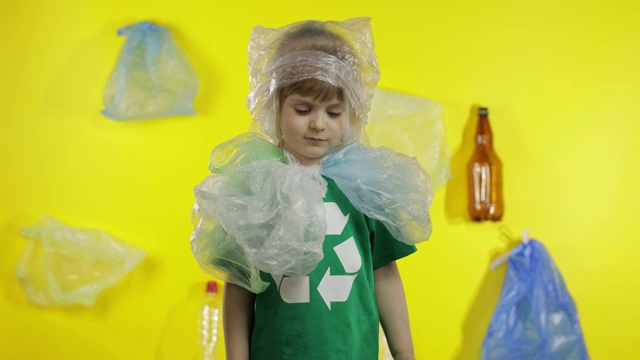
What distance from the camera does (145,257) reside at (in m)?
2.72

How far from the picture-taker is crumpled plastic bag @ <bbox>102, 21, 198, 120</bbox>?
8.93ft

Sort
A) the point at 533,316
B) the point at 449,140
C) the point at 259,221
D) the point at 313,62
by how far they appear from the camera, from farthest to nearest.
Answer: the point at 449,140, the point at 533,316, the point at 313,62, the point at 259,221

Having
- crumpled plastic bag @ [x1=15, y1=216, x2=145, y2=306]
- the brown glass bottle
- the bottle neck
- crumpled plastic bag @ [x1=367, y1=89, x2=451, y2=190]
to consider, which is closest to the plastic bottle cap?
crumpled plastic bag @ [x1=15, y1=216, x2=145, y2=306]

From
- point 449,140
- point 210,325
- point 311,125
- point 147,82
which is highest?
point 147,82

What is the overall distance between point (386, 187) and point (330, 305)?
8.4 inches

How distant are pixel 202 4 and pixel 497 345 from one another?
4.75 feet

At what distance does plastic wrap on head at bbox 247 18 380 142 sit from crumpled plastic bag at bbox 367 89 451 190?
127cm

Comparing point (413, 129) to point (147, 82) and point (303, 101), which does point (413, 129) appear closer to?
point (147, 82)

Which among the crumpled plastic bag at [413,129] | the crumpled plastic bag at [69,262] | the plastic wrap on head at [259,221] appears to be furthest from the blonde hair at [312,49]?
the crumpled plastic bag at [69,262]

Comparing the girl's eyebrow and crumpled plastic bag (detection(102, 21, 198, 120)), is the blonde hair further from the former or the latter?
crumpled plastic bag (detection(102, 21, 198, 120))

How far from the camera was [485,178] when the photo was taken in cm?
276

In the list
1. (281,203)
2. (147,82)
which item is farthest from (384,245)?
(147,82)

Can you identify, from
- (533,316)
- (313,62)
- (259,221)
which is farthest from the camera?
(533,316)

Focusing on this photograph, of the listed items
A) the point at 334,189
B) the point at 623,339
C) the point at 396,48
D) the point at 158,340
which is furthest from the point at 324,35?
the point at 623,339
